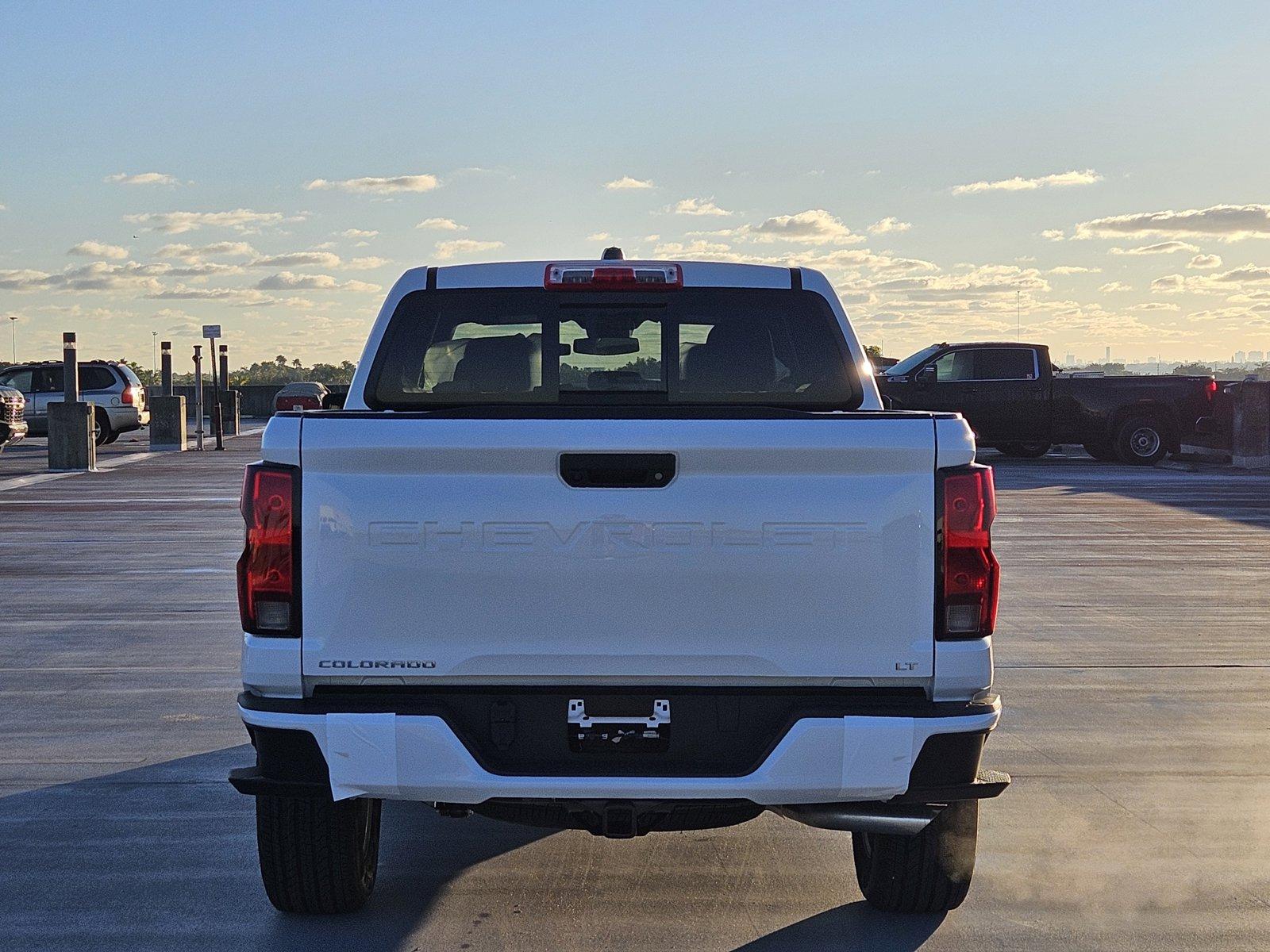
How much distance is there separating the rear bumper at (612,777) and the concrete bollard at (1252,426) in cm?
2723

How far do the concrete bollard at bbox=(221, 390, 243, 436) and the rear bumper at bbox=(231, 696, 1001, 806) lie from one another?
39.4m

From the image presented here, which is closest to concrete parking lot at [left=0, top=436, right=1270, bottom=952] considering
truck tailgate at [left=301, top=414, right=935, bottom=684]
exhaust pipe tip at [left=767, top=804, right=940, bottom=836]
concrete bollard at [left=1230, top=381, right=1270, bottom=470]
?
exhaust pipe tip at [left=767, top=804, right=940, bottom=836]

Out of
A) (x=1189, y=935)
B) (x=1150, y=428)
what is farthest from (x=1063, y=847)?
(x=1150, y=428)

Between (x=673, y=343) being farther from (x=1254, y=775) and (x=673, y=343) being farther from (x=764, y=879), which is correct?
(x=1254, y=775)

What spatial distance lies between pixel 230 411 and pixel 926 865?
4128 cm

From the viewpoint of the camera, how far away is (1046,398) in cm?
2881

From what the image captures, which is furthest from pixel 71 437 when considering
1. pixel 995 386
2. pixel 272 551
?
pixel 272 551

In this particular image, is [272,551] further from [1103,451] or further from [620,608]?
[1103,451]

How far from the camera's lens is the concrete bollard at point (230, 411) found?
141 ft

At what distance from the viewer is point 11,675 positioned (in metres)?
8.75

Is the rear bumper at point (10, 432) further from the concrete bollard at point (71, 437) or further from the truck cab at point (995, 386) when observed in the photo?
the truck cab at point (995, 386)

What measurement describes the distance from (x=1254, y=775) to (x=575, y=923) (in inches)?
130

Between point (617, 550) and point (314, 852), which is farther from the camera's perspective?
point (314, 852)

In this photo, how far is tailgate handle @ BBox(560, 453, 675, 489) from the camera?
3.93 meters
